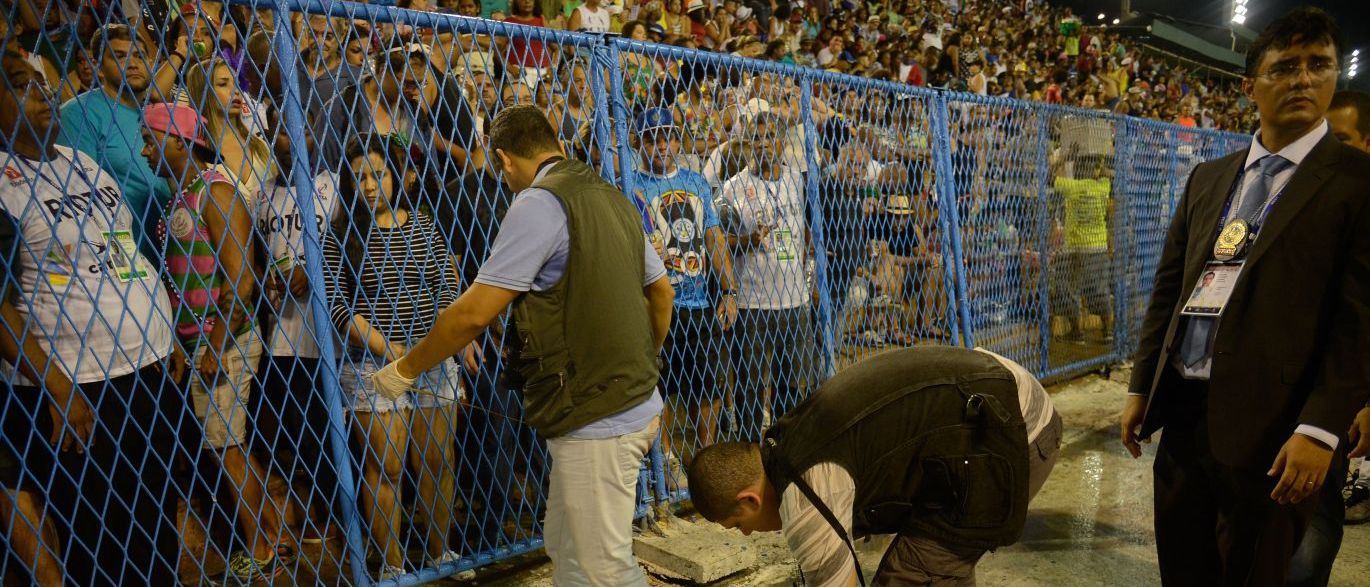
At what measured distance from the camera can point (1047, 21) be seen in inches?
749

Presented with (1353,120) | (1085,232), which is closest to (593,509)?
(1353,120)

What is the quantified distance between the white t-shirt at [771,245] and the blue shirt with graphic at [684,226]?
0.22 meters

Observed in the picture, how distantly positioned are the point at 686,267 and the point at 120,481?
2349 mm

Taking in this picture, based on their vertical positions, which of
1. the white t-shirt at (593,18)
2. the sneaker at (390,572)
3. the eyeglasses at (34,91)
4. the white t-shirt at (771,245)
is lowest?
the sneaker at (390,572)

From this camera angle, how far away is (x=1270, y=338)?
197 cm

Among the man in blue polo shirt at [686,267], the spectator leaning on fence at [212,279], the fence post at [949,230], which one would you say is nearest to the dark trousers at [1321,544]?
the man in blue polo shirt at [686,267]

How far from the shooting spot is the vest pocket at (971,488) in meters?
1.97

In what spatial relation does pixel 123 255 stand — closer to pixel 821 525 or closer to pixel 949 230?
pixel 821 525

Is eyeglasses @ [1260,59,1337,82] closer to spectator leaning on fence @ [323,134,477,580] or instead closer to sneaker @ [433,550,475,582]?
spectator leaning on fence @ [323,134,477,580]

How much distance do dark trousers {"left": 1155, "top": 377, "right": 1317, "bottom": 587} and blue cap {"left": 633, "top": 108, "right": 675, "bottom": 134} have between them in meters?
2.35

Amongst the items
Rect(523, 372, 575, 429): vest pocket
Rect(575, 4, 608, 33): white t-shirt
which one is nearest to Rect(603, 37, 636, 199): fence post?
Rect(523, 372, 575, 429): vest pocket

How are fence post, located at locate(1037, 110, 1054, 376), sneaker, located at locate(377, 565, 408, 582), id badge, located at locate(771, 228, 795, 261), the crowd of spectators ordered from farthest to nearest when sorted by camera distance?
the crowd of spectators
fence post, located at locate(1037, 110, 1054, 376)
id badge, located at locate(771, 228, 795, 261)
sneaker, located at locate(377, 565, 408, 582)

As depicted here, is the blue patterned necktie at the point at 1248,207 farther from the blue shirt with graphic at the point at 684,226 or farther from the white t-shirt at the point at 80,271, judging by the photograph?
the white t-shirt at the point at 80,271

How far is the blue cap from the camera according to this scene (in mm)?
3792
